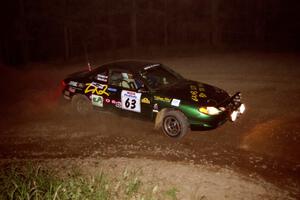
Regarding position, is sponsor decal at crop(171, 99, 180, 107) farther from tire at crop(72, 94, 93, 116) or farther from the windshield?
tire at crop(72, 94, 93, 116)

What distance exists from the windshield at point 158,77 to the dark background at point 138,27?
1497 centimetres

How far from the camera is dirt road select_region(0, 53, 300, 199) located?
6.96m

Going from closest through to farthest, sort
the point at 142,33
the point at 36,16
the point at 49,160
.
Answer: the point at 49,160 < the point at 36,16 < the point at 142,33

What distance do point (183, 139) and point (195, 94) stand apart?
1.04 metres

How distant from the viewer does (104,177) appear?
19.6ft

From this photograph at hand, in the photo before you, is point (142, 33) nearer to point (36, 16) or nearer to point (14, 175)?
point (36, 16)

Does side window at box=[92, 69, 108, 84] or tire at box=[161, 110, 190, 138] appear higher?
side window at box=[92, 69, 108, 84]

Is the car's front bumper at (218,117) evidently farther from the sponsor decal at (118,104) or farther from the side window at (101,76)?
the side window at (101,76)

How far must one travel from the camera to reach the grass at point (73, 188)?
5203 mm

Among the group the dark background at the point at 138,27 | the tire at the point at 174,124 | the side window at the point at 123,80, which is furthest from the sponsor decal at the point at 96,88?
the dark background at the point at 138,27

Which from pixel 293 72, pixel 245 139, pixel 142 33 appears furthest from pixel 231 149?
pixel 142 33

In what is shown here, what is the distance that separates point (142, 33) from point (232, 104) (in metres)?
22.6

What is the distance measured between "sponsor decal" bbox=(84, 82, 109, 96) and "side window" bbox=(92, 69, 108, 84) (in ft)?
0.43

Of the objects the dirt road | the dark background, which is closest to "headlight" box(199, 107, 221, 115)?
the dirt road
